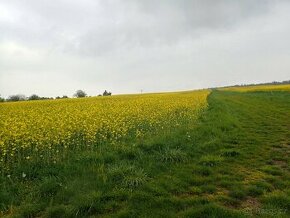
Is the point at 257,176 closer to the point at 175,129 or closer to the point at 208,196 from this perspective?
the point at 208,196

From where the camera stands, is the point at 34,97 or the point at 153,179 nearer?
the point at 153,179

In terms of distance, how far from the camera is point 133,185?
7.77 m

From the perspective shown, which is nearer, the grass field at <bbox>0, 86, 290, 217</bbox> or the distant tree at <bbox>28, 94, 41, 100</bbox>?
the grass field at <bbox>0, 86, 290, 217</bbox>

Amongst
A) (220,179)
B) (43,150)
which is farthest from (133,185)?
(43,150)

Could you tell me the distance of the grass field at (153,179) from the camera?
6.61 m

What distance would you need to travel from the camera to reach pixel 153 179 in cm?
820

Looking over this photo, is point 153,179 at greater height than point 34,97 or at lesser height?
lesser

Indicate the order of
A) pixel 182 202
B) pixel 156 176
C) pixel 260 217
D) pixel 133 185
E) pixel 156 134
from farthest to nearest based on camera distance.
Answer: pixel 156 134 < pixel 156 176 < pixel 133 185 < pixel 182 202 < pixel 260 217

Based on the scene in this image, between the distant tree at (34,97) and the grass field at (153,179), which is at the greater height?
the distant tree at (34,97)

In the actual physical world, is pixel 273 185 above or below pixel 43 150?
below

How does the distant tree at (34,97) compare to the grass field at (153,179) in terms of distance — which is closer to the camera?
the grass field at (153,179)

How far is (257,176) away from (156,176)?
8.14 feet

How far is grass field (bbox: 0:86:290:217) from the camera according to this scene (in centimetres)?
661

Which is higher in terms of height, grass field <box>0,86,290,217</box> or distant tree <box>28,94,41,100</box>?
distant tree <box>28,94,41,100</box>
